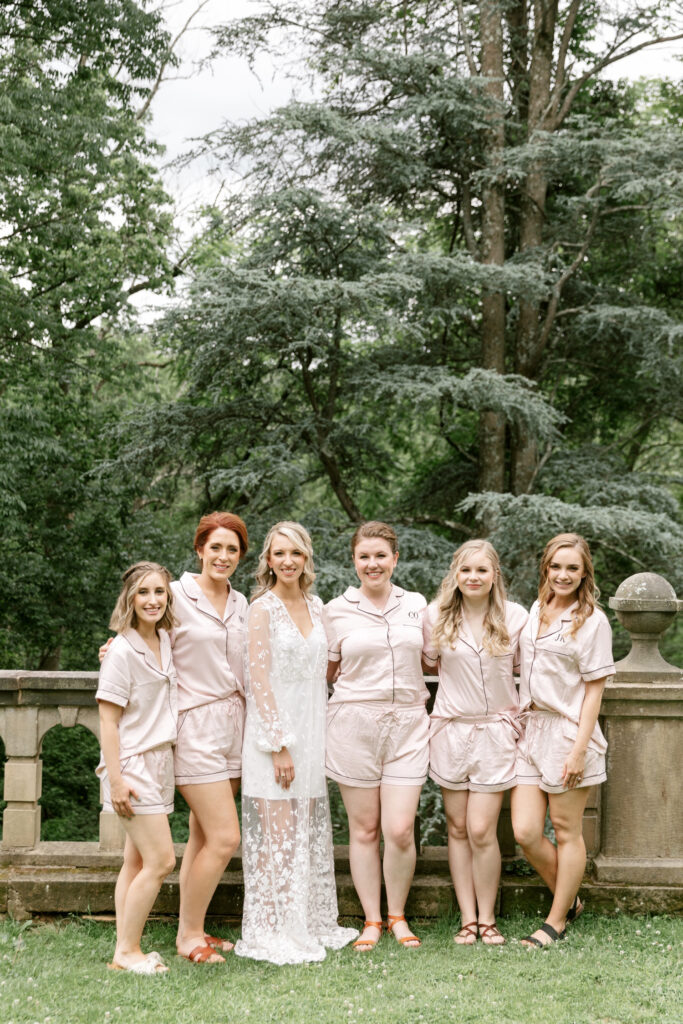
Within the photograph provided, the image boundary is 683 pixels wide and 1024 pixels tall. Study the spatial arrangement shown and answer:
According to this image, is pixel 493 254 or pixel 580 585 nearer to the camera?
pixel 580 585

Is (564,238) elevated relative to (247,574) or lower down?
elevated

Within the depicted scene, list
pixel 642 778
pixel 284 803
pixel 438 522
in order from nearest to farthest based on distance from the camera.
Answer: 1. pixel 284 803
2. pixel 642 778
3. pixel 438 522

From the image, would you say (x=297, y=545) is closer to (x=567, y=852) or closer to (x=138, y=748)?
(x=138, y=748)

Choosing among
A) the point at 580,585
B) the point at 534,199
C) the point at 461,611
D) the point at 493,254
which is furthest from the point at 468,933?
the point at 534,199

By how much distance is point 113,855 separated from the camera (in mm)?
4555

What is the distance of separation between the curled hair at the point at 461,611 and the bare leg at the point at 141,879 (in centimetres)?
144

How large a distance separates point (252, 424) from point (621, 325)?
4.30 metres

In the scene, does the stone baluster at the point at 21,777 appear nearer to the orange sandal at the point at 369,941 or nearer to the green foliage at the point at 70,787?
the orange sandal at the point at 369,941

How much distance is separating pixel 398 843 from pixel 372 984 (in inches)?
23.6

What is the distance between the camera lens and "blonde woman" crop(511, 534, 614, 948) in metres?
4.12

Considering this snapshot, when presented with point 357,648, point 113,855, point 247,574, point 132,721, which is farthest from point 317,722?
point 247,574

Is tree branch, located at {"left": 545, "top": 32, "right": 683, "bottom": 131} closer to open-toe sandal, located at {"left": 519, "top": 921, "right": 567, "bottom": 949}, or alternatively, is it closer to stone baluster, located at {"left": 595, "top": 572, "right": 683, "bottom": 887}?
stone baluster, located at {"left": 595, "top": 572, "right": 683, "bottom": 887}

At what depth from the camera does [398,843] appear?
4141 mm

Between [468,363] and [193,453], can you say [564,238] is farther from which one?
[193,453]
